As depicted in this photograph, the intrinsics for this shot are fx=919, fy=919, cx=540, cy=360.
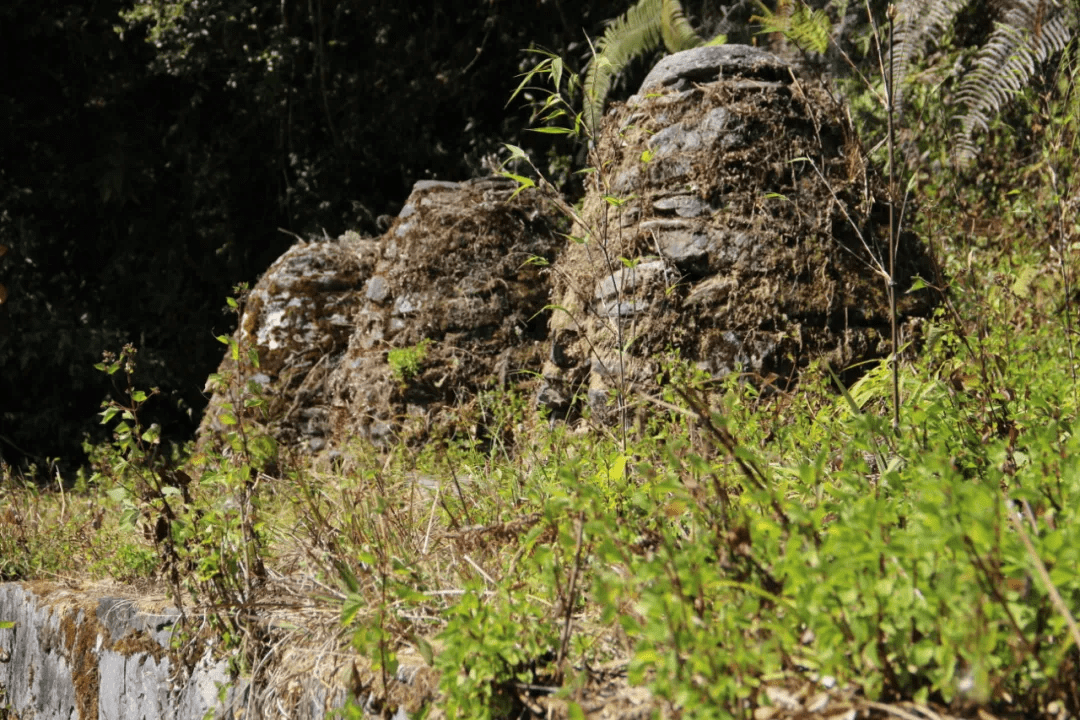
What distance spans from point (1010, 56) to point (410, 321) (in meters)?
4.23

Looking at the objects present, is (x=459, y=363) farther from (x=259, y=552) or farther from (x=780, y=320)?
(x=259, y=552)

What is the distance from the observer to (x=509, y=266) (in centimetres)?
560

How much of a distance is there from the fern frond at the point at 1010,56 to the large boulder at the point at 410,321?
115 inches

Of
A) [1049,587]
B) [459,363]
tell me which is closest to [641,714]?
[1049,587]

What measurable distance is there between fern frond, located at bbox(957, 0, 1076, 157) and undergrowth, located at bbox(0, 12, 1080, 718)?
2.72 m

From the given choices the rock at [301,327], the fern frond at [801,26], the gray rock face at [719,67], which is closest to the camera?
the fern frond at [801,26]

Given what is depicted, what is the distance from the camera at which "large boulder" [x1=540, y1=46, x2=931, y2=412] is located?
4.28 meters

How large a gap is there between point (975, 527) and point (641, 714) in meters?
0.66

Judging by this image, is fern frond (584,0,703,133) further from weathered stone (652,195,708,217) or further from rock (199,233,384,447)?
weathered stone (652,195,708,217)

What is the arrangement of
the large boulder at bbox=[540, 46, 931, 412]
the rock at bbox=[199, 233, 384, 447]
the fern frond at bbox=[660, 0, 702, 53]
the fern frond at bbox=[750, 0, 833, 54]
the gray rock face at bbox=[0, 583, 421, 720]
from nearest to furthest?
the gray rock face at bbox=[0, 583, 421, 720]
the fern frond at bbox=[750, 0, 833, 54]
the large boulder at bbox=[540, 46, 931, 412]
the rock at bbox=[199, 233, 384, 447]
the fern frond at bbox=[660, 0, 702, 53]

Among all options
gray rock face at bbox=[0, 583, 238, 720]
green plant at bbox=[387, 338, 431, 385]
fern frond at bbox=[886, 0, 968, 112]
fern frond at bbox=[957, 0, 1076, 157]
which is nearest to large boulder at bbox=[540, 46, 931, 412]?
green plant at bbox=[387, 338, 431, 385]

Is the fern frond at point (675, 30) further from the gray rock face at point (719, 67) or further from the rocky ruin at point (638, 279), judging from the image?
the gray rock face at point (719, 67)

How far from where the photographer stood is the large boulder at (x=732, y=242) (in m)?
4.28

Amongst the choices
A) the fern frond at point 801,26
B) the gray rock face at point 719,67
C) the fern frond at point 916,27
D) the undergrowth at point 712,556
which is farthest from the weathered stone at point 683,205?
the fern frond at point 916,27
